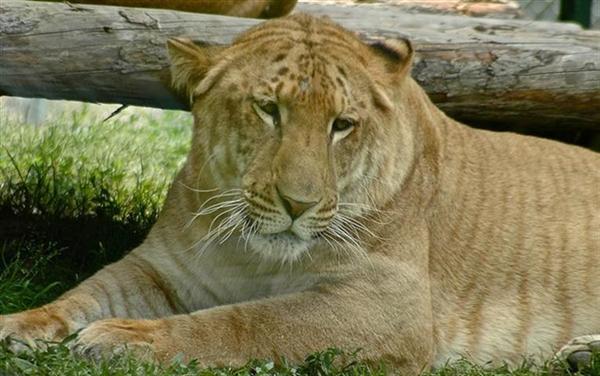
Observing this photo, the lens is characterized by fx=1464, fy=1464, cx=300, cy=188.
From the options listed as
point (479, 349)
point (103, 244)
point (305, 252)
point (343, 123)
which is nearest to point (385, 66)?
point (343, 123)

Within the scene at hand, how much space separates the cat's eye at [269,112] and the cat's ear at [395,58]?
0.53 m

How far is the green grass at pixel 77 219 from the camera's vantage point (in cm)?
476

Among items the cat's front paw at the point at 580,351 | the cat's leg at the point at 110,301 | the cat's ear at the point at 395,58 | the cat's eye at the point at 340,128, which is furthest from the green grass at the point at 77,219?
the cat's ear at the point at 395,58

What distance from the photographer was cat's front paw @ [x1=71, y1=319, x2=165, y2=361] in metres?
4.79

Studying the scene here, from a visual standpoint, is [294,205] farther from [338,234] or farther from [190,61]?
[190,61]

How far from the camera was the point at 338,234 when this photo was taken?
5156 mm

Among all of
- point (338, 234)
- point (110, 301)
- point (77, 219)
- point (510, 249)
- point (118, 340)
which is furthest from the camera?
point (77, 219)

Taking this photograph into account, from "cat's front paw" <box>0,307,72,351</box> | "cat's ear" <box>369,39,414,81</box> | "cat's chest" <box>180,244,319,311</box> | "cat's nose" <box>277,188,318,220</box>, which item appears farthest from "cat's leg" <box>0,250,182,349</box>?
"cat's ear" <box>369,39,414,81</box>

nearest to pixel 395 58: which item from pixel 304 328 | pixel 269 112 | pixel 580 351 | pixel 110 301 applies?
pixel 269 112

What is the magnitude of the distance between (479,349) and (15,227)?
7.79ft

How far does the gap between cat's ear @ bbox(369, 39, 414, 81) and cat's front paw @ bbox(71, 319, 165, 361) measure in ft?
4.21

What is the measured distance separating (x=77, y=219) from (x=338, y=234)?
212 cm

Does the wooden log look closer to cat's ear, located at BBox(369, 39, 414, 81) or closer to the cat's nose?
cat's ear, located at BBox(369, 39, 414, 81)

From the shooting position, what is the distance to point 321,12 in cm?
752
